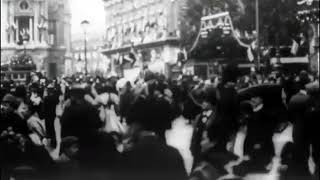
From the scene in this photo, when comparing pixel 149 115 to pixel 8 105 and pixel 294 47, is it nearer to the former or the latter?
pixel 8 105

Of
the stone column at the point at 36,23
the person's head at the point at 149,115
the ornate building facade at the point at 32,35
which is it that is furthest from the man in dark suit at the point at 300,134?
the stone column at the point at 36,23

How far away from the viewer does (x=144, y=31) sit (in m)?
65.8

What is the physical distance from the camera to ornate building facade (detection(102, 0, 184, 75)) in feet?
185

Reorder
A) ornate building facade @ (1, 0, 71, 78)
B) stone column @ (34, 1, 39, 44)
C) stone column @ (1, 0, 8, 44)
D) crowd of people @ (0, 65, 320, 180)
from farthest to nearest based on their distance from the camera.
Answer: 1. stone column @ (34, 1, 39, 44)
2. stone column @ (1, 0, 8, 44)
3. ornate building facade @ (1, 0, 71, 78)
4. crowd of people @ (0, 65, 320, 180)

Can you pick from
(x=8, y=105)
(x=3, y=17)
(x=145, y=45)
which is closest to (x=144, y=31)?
(x=145, y=45)

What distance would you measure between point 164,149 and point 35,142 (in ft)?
11.7

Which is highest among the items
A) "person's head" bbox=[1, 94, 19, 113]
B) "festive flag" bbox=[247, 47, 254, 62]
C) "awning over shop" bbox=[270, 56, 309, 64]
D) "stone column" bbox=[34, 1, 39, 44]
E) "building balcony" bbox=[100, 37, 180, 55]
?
"stone column" bbox=[34, 1, 39, 44]

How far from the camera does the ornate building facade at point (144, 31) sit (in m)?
56.5

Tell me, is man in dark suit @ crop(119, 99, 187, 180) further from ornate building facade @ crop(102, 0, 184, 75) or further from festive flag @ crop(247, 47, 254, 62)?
ornate building facade @ crop(102, 0, 184, 75)

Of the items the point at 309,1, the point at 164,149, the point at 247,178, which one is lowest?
the point at 247,178

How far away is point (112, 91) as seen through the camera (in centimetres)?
1980

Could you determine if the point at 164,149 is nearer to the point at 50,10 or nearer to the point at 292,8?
the point at 292,8

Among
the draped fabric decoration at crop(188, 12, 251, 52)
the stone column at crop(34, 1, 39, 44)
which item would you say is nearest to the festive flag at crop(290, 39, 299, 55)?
the draped fabric decoration at crop(188, 12, 251, 52)

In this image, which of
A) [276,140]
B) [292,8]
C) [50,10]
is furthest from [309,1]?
[50,10]
